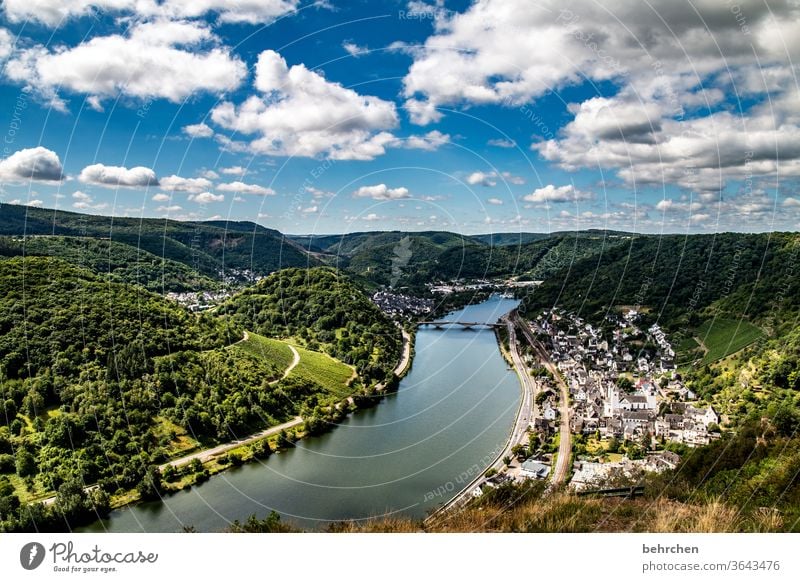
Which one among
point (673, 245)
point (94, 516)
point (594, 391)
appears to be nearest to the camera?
point (94, 516)

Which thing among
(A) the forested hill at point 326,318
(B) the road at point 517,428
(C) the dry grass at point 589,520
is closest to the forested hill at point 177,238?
(A) the forested hill at point 326,318

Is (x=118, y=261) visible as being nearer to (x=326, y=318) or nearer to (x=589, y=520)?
(x=326, y=318)

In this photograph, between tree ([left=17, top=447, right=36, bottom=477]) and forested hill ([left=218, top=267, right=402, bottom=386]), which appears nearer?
tree ([left=17, top=447, right=36, bottom=477])

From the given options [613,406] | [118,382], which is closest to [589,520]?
[118,382]

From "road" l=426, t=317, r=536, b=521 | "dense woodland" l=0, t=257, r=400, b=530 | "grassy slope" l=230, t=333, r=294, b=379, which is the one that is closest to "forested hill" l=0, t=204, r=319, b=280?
"grassy slope" l=230, t=333, r=294, b=379

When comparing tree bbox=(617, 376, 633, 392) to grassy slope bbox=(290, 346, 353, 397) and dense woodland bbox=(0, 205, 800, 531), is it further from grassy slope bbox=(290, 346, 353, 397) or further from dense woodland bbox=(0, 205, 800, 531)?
grassy slope bbox=(290, 346, 353, 397)
